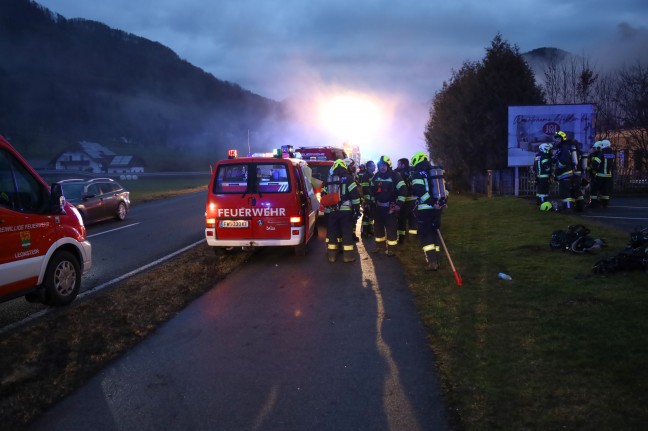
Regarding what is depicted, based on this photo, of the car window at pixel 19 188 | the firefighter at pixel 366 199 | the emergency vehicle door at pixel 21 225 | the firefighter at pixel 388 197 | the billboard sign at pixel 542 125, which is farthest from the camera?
the billboard sign at pixel 542 125

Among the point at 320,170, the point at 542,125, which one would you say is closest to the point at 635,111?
the point at 542,125

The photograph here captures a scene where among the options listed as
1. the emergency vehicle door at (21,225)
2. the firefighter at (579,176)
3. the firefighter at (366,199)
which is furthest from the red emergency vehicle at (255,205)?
the firefighter at (579,176)

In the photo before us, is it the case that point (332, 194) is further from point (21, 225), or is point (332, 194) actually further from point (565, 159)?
point (565, 159)

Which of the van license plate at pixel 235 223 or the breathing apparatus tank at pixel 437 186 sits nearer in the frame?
the breathing apparatus tank at pixel 437 186

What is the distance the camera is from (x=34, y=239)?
5809mm

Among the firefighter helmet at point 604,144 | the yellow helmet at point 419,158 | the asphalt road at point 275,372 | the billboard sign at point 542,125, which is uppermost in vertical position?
the billboard sign at point 542,125

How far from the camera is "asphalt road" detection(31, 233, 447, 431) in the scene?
3.57 metres

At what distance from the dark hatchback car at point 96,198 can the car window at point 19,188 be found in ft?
28.7

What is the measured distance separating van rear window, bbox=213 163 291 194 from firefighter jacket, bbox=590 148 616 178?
31.7 feet

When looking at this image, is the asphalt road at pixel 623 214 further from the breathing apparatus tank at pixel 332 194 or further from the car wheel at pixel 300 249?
the car wheel at pixel 300 249

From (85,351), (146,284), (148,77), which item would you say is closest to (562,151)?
(146,284)

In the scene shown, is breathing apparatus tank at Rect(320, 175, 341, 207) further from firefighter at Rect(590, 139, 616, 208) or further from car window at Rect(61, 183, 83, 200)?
car window at Rect(61, 183, 83, 200)

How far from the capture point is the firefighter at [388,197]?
9.63m

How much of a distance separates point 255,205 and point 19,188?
155 inches
